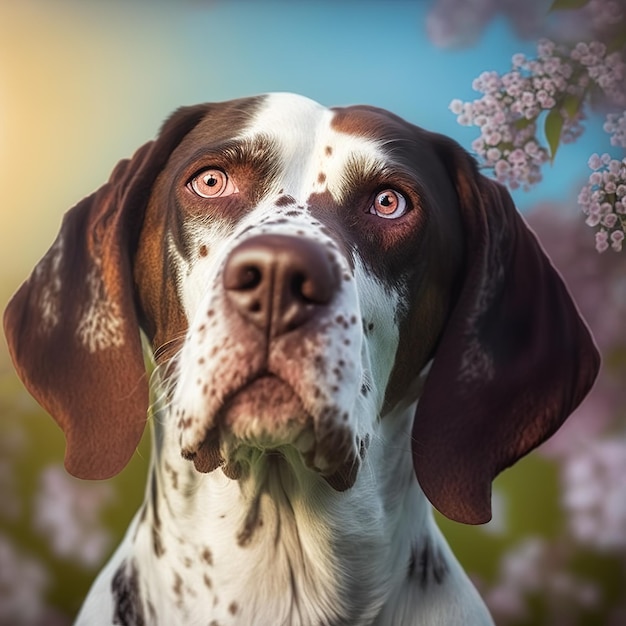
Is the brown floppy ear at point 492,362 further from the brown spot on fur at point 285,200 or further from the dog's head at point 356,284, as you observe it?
the brown spot on fur at point 285,200

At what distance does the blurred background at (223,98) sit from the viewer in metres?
2.55

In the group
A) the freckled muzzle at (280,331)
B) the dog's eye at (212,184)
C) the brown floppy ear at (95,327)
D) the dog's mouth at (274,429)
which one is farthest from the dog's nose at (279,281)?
the brown floppy ear at (95,327)

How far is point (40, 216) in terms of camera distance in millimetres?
2562

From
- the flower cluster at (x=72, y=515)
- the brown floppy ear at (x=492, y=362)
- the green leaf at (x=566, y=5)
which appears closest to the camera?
the brown floppy ear at (x=492, y=362)

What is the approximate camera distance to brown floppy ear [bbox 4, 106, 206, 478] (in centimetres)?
190

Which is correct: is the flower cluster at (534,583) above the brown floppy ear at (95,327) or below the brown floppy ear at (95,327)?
below

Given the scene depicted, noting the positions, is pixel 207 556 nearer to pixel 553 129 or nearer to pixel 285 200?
pixel 285 200

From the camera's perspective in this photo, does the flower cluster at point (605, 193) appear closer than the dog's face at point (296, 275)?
No

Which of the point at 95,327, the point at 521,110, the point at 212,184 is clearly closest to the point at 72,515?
the point at 95,327

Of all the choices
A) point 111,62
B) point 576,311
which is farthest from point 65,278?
point 576,311

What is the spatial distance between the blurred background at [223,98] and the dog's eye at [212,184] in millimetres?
831

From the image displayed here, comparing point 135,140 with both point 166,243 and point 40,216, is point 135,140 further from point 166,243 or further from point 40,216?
point 166,243

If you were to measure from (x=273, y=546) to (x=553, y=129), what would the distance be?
1.63 metres

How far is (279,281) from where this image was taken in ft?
4.43
